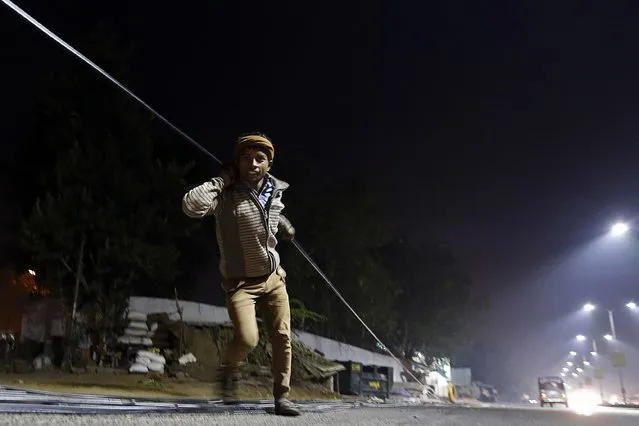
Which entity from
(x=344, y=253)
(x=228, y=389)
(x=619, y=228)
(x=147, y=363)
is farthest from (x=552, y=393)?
(x=228, y=389)

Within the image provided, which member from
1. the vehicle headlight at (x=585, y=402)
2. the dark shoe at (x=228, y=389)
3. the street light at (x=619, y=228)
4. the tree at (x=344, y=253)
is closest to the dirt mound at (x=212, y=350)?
the tree at (x=344, y=253)

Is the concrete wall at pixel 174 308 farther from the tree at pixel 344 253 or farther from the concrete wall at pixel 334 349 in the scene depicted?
the tree at pixel 344 253

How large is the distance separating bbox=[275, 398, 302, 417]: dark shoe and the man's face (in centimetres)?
140

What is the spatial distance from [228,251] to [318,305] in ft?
57.5

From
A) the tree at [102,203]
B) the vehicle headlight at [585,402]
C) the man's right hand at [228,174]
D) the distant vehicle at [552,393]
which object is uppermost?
the tree at [102,203]

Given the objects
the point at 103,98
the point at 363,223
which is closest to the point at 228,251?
the point at 103,98

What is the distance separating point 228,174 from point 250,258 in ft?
1.85

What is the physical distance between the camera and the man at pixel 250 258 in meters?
3.25

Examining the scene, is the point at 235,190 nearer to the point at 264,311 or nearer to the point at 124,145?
the point at 264,311

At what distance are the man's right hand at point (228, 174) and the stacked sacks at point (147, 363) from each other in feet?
32.1

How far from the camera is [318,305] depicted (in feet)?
67.4

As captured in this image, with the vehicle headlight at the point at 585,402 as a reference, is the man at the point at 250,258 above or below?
above

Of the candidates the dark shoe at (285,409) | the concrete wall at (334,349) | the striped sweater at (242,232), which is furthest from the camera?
the concrete wall at (334,349)

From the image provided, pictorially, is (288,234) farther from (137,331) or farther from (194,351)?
(137,331)
